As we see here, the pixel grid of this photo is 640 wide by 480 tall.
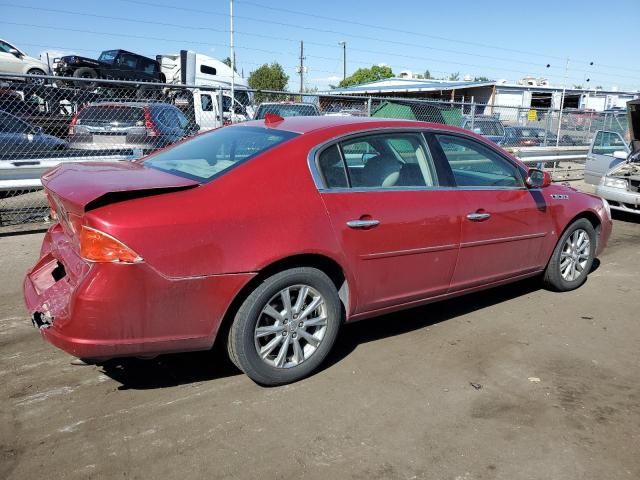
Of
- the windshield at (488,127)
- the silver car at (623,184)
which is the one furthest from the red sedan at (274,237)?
the windshield at (488,127)

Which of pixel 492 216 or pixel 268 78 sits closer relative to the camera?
pixel 492 216

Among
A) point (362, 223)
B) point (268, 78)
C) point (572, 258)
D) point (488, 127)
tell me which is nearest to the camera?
point (362, 223)

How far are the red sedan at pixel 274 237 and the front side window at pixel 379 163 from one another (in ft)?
0.03

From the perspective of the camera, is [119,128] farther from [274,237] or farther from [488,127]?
[488,127]

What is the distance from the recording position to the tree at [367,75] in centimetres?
7319

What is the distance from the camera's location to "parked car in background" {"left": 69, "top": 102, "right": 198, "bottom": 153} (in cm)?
866

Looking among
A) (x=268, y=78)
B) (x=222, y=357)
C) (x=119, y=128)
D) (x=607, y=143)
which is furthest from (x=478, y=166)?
(x=268, y=78)

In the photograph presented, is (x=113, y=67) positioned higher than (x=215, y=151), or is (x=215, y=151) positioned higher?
(x=113, y=67)

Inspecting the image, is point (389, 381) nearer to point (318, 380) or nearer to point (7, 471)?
point (318, 380)

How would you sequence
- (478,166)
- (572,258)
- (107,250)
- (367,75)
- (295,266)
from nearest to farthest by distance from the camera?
(107,250), (295,266), (478,166), (572,258), (367,75)

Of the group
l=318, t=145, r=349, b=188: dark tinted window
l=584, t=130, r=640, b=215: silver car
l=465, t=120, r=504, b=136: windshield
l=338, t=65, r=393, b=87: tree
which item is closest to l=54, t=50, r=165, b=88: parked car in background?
l=465, t=120, r=504, b=136: windshield

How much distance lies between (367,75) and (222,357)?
74356 millimetres

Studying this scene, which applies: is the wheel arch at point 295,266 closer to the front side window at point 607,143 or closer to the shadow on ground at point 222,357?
the shadow on ground at point 222,357

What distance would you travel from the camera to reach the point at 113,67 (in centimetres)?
2008
